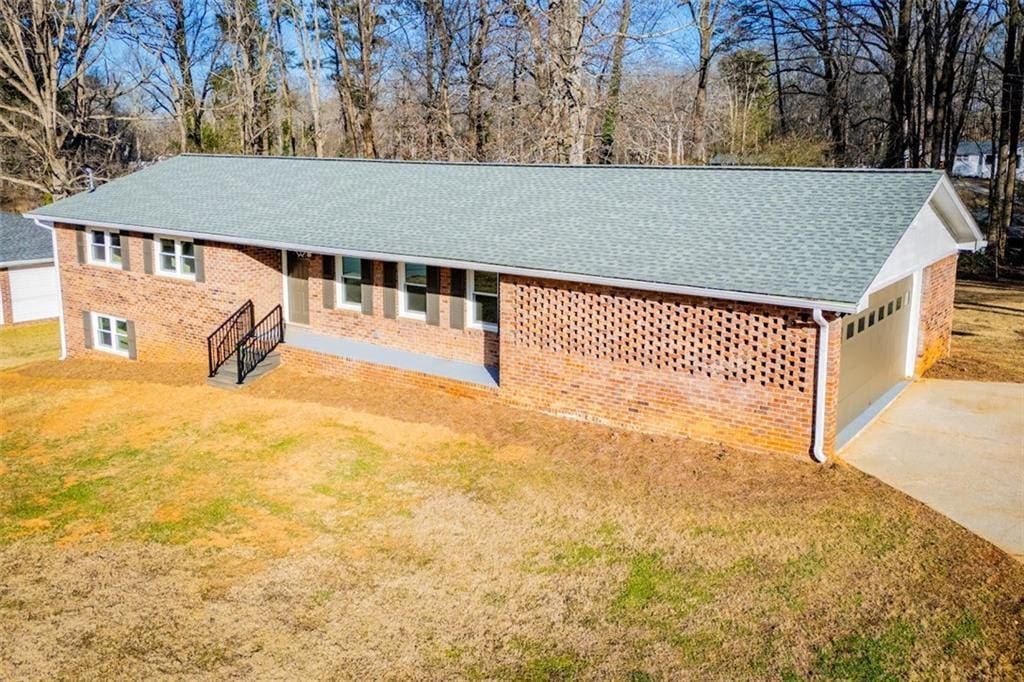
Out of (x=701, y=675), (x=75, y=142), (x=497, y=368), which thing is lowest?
(x=701, y=675)

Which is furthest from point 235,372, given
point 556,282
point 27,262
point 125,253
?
point 27,262

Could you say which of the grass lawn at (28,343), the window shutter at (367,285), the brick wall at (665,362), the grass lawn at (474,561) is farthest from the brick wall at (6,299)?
the brick wall at (665,362)

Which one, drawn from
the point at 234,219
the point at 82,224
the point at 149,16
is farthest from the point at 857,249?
the point at 149,16

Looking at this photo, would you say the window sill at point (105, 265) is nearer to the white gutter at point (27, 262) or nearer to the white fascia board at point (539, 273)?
the white fascia board at point (539, 273)

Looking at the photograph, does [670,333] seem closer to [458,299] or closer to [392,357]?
[458,299]

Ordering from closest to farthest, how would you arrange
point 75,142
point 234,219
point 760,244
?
point 760,244
point 234,219
point 75,142

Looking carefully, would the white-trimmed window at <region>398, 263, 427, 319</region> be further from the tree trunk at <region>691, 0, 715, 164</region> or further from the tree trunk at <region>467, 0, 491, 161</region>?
the tree trunk at <region>467, 0, 491, 161</region>

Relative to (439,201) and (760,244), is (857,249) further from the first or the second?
(439,201)
